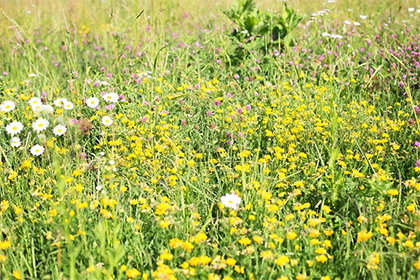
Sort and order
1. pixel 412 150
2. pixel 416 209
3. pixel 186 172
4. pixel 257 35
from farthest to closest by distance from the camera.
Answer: pixel 257 35 → pixel 412 150 → pixel 186 172 → pixel 416 209

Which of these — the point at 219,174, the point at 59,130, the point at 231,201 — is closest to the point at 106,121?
the point at 59,130

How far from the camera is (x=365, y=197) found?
1.96m

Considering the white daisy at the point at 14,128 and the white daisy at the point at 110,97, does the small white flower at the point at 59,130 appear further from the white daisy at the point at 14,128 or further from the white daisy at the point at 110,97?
the white daisy at the point at 110,97

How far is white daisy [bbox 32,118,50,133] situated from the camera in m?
2.37

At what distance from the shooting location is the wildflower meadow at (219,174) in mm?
1624

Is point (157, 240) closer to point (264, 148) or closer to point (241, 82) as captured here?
point (264, 148)

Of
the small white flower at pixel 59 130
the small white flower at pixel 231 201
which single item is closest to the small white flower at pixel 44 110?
the small white flower at pixel 59 130

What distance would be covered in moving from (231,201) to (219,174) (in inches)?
21.3

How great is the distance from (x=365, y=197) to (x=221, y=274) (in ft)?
2.51

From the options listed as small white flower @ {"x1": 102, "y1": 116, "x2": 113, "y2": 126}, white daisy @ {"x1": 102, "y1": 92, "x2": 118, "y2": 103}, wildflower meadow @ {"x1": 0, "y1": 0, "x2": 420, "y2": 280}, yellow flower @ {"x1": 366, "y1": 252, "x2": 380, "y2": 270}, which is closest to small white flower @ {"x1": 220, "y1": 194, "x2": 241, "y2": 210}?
wildflower meadow @ {"x1": 0, "y1": 0, "x2": 420, "y2": 280}

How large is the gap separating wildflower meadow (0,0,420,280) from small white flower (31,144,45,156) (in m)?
0.05

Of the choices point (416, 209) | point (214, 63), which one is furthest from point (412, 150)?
point (214, 63)

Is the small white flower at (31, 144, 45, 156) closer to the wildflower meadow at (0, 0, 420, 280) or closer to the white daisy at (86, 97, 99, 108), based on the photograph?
the wildflower meadow at (0, 0, 420, 280)

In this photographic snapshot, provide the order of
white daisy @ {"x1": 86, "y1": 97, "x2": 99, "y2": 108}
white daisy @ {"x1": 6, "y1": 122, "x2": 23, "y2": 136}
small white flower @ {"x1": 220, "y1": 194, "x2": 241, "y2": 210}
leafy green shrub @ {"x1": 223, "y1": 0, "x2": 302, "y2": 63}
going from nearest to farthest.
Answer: small white flower @ {"x1": 220, "y1": 194, "x2": 241, "y2": 210}, white daisy @ {"x1": 6, "y1": 122, "x2": 23, "y2": 136}, white daisy @ {"x1": 86, "y1": 97, "x2": 99, "y2": 108}, leafy green shrub @ {"x1": 223, "y1": 0, "x2": 302, "y2": 63}
